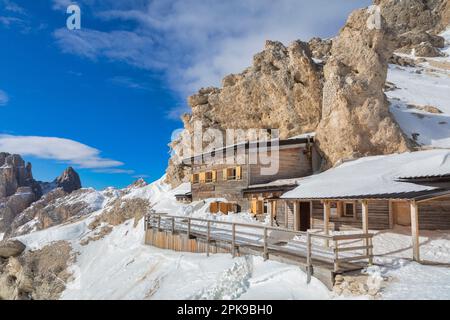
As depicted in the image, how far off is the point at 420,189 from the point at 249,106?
36093 millimetres

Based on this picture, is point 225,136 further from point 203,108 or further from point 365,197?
point 365,197

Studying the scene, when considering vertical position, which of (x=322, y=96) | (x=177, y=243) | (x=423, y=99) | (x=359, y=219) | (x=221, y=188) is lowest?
(x=177, y=243)

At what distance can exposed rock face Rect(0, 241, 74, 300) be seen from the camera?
28.5 metres

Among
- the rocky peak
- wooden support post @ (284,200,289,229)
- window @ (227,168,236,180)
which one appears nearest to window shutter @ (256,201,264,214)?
wooden support post @ (284,200,289,229)

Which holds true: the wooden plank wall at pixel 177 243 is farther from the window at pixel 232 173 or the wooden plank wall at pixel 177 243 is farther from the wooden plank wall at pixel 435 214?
the wooden plank wall at pixel 435 214

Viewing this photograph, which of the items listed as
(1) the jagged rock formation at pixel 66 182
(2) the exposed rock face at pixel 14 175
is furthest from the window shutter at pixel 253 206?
(1) the jagged rock formation at pixel 66 182

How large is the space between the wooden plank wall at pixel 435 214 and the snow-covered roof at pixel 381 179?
5.91 ft

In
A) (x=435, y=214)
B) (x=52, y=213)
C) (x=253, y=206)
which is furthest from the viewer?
(x=52, y=213)

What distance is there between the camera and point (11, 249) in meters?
37.5

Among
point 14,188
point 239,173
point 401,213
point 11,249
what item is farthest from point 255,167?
point 14,188

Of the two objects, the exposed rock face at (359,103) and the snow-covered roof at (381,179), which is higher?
the exposed rock face at (359,103)

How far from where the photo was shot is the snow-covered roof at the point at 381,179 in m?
15.2

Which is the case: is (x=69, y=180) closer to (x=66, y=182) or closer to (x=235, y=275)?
(x=66, y=182)

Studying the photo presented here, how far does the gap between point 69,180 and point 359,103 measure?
139429mm
